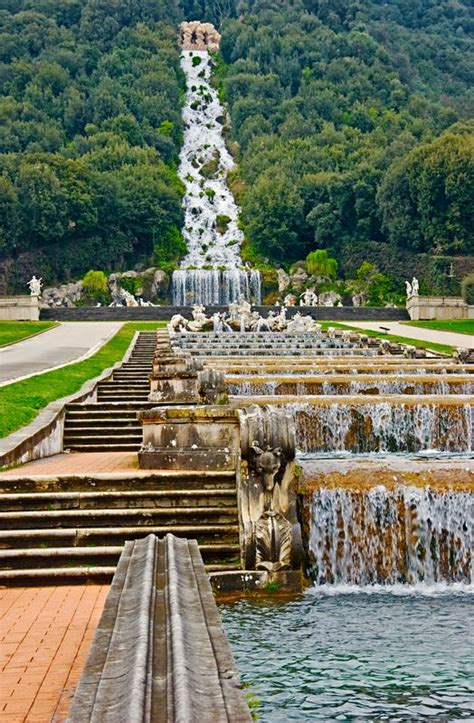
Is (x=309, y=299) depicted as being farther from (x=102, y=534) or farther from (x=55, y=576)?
(x=55, y=576)

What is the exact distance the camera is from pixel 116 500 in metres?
10.3

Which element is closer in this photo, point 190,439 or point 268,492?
point 268,492

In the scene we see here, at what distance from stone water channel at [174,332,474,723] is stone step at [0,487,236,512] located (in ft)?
3.51

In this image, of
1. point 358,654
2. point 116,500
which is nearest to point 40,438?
point 116,500

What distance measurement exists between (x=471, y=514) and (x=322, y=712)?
15.5 ft

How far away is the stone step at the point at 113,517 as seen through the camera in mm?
9766

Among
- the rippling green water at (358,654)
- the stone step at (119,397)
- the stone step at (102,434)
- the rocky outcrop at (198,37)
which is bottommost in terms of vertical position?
the rippling green water at (358,654)

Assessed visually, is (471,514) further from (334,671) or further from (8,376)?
(8,376)

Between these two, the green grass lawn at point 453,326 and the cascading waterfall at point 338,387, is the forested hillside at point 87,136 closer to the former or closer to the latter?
the green grass lawn at point 453,326

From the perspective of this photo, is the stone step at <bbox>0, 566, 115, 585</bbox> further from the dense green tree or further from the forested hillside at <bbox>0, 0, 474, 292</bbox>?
the dense green tree

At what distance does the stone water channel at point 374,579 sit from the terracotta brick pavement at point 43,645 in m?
1.28

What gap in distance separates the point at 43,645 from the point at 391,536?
484 centimetres

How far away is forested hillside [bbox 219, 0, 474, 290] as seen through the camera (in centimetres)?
7994

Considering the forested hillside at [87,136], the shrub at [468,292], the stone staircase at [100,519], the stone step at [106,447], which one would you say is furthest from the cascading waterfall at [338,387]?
the forested hillside at [87,136]
